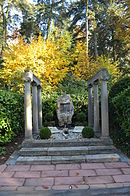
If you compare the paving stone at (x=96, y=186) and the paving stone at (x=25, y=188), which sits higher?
the paving stone at (x=96, y=186)

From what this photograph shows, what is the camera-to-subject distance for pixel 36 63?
955 centimetres

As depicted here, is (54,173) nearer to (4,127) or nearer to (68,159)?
(68,159)

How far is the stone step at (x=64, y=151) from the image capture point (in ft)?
13.8

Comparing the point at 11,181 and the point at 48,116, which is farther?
the point at 48,116

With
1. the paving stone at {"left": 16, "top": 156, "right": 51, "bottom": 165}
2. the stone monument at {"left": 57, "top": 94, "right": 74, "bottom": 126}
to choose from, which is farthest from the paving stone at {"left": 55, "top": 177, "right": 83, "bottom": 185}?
the stone monument at {"left": 57, "top": 94, "right": 74, "bottom": 126}

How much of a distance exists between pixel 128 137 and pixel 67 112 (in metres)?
3.17

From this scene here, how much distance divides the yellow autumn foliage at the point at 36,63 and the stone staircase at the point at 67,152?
5142 mm

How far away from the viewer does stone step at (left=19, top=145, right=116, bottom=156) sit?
165 inches

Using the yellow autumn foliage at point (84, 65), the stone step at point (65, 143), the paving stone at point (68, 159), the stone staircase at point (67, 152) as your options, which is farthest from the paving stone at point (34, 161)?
the yellow autumn foliage at point (84, 65)

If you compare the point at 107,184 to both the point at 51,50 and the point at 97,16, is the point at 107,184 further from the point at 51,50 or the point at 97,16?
the point at 97,16

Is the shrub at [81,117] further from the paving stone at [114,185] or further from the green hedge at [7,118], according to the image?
the paving stone at [114,185]

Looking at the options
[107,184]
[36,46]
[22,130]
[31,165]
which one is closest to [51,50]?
[36,46]

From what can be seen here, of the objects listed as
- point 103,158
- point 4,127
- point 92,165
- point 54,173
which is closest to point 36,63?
point 4,127

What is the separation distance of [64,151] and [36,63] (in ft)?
21.3
